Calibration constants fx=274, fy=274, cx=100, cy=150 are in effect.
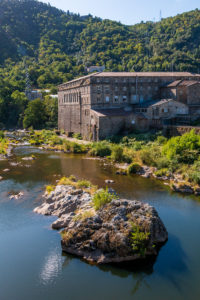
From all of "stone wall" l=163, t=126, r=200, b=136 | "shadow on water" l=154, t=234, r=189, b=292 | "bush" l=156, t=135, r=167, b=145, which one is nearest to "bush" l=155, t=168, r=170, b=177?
"bush" l=156, t=135, r=167, b=145

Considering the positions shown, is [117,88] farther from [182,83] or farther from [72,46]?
[72,46]

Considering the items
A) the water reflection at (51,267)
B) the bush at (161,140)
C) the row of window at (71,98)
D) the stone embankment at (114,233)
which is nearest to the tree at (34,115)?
the row of window at (71,98)

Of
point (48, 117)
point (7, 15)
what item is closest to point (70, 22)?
point (7, 15)

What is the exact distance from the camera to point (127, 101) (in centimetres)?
4725

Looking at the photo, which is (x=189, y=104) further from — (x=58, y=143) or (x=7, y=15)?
(x=7, y=15)

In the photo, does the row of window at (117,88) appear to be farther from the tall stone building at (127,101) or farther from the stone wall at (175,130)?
the stone wall at (175,130)

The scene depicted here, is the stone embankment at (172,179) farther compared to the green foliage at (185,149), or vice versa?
the green foliage at (185,149)

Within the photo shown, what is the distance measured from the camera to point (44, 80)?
10156cm

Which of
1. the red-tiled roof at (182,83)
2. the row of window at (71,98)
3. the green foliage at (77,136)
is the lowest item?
the green foliage at (77,136)

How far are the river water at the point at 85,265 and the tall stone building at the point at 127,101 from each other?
2028 cm

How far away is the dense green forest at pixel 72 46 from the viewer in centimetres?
9462

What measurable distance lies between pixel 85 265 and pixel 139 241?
2941 millimetres

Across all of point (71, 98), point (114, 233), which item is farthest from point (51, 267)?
point (71, 98)

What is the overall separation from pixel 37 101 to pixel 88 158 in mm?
34399
